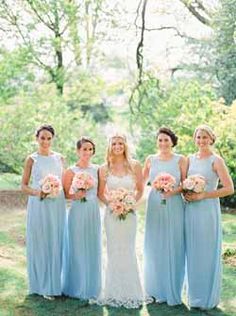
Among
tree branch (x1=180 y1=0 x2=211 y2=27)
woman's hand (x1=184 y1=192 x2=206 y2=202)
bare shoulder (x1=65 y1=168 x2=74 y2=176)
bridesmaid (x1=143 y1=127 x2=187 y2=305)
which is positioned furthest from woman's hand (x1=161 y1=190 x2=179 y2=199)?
tree branch (x1=180 y1=0 x2=211 y2=27)

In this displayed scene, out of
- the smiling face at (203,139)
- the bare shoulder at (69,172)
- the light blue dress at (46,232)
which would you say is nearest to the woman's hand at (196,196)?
the smiling face at (203,139)

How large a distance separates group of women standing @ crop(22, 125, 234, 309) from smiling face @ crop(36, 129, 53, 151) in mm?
11

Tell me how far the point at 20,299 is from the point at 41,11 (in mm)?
11704

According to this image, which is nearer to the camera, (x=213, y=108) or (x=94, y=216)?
(x=94, y=216)

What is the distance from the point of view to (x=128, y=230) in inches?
235

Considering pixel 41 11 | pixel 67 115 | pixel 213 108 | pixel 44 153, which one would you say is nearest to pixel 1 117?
pixel 67 115

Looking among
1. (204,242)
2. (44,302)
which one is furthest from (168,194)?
(44,302)

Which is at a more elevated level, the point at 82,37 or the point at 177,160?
the point at 82,37

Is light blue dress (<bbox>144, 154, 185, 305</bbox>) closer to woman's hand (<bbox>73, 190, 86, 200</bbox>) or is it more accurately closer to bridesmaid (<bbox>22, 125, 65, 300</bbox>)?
woman's hand (<bbox>73, 190, 86, 200</bbox>)

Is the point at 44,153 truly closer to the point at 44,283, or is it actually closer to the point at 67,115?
the point at 44,283

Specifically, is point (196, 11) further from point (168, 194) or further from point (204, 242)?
point (204, 242)

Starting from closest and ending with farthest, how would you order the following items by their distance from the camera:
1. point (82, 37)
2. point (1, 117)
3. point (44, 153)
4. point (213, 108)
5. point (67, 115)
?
point (44, 153)
point (213, 108)
point (1, 117)
point (67, 115)
point (82, 37)

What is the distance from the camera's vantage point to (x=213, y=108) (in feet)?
41.5

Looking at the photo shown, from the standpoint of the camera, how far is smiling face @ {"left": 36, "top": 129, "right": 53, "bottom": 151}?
607 centimetres
